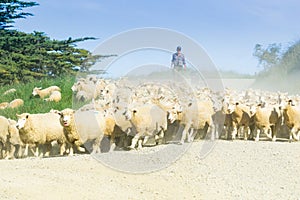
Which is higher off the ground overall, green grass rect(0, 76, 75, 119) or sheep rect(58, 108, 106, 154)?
green grass rect(0, 76, 75, 119)

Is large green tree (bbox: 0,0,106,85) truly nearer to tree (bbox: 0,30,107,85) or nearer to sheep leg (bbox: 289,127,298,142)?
tree (bbox: 0,30,107,85)

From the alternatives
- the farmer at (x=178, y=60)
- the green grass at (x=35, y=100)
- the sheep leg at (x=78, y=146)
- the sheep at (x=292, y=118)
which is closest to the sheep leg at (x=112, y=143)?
the sheep leg at (x=78, y=146)

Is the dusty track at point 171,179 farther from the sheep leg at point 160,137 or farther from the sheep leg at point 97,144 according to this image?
the sheep leg at point 160,137

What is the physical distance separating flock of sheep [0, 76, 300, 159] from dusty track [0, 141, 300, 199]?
1452 millimetres

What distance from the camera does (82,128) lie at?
40.3 ft

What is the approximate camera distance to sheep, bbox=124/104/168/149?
1284 cm

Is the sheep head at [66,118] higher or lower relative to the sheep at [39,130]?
higher

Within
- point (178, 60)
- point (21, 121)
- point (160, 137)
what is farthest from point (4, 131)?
point (178, 60)

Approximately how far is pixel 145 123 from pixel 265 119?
4.03 meters

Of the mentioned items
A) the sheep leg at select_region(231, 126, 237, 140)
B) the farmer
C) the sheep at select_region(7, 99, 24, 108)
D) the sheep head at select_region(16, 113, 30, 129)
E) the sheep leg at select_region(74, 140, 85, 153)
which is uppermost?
the farmer

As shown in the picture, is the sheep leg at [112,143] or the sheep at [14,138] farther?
the sheep at [14,138]

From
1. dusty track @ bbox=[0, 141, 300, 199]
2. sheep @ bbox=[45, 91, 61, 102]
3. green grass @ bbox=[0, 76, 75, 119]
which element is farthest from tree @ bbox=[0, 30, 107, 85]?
dusty track @ bbox=[0, 141, 300, 199]

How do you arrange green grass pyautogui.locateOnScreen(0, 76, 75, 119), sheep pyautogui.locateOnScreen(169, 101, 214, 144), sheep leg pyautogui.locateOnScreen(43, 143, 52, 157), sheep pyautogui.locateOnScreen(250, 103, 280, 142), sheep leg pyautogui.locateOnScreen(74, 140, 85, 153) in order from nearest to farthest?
sheep leg pyautogui.locateOnScreen(74, 140, 85, 153)
sheep leg pyautogui.locateOnScreen(43, 143, 52, 157)
sheep pyautogui.locateOnScreen(169, 101, 214, 144)
sheep pyautogui.locateOnScreen(250, 103, 280, 142)
green grass pyautogui.locateOnScreen(0, 76, 75, 119)

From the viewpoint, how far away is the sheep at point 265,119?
1463cm
